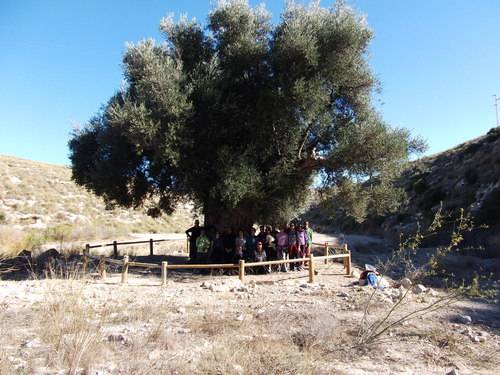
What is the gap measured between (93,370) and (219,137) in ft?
34.0

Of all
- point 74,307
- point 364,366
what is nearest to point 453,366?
point 364,366

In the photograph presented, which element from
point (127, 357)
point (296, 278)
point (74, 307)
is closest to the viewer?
point (127, 357)

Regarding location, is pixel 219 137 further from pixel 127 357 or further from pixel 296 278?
pixel 127 357

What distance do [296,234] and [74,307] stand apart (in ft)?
36.3

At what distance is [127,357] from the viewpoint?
5.72 m

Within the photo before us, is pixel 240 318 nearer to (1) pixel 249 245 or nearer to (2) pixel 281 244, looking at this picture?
(1) pixel 249 245

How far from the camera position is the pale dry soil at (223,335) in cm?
552

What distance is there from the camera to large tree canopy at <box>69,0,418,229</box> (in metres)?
13.7

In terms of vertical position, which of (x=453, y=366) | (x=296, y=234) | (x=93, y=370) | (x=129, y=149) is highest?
(x=129, y=149)

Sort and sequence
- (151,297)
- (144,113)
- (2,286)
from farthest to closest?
(144,113), (2,286), (151,297)

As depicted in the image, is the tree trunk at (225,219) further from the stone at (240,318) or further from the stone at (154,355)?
the stone at (154,355)

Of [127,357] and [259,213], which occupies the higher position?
[259,213]

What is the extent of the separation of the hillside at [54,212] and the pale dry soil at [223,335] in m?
19.3

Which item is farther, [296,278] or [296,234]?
[296,234]
